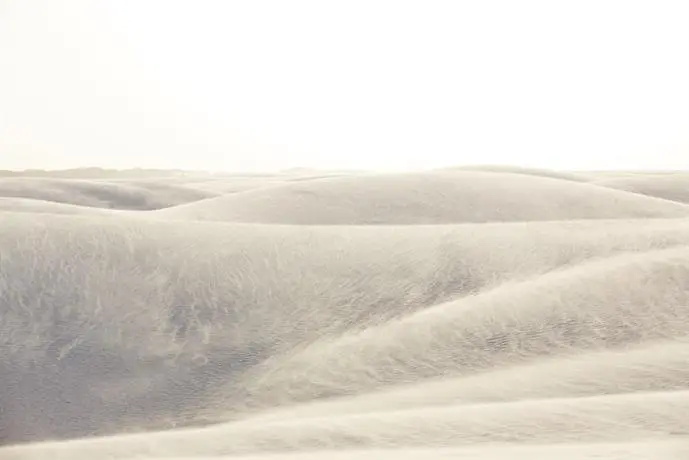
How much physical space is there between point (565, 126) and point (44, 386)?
10.4ft

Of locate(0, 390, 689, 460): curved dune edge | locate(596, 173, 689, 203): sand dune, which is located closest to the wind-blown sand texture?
locate(0, 390, 689, 460): curved dune edge

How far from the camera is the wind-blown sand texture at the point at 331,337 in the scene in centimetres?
17

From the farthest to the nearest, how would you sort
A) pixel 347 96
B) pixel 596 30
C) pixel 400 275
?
pixel 347 96, pixel 596 30, pixel 400 275

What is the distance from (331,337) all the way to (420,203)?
0.19 meters

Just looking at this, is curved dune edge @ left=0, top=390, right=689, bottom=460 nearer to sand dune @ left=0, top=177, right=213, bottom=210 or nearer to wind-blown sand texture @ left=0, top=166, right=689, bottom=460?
wind-blown sand texture @ left=0, top=166, right=689, bottom=460

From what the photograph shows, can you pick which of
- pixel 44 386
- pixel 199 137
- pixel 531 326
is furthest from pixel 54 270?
pixel 199 137

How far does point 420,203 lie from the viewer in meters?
0.44

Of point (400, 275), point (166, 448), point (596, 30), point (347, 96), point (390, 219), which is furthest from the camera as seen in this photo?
point (347, 96)

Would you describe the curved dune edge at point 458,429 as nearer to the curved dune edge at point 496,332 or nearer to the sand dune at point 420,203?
the curved dune edge at point 496,332

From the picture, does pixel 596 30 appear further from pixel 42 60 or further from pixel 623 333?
pixel 623 333

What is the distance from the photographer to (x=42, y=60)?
3.06m

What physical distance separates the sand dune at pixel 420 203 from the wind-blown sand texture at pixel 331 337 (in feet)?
0.30

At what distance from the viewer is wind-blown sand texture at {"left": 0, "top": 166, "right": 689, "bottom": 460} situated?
0.17 meters

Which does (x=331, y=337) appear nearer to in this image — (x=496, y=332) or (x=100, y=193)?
(x=496, y=332)
